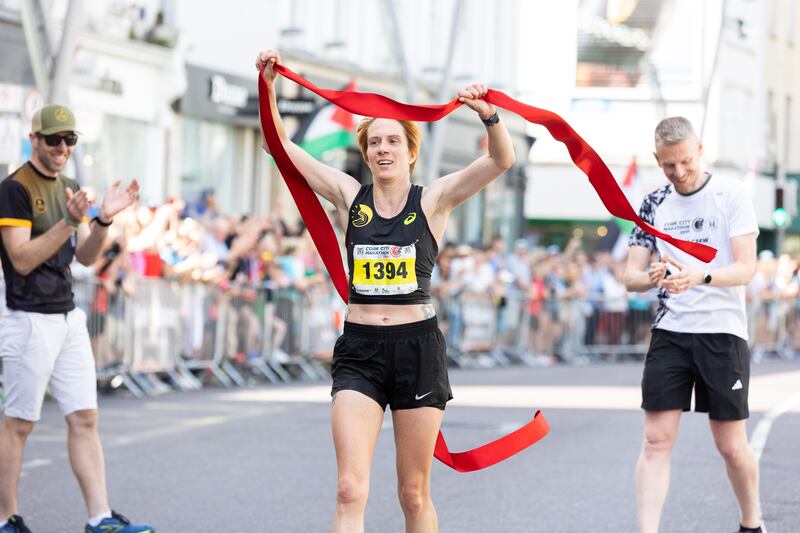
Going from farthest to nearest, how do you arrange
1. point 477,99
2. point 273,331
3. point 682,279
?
1. point 273,331
2. point 682,279
3. point 477,99

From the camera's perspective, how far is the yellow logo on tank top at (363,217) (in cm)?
627

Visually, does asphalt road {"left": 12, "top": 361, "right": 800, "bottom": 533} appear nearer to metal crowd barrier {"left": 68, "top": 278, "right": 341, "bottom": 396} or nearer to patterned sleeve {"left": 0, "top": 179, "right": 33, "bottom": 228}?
metal crowd barrier {"left": 68, "top": 278, "right": 341, "bottom": 396}

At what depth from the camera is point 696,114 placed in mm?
51500

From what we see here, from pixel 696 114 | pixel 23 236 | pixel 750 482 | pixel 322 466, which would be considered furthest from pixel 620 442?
pixel 696 114

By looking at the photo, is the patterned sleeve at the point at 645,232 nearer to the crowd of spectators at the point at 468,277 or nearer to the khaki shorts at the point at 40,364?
the khaki shorts at the point at 40,364

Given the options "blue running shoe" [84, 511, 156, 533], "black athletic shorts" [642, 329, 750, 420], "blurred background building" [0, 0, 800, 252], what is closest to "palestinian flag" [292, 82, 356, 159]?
"blurred background building" [0, 0, 800, 252]

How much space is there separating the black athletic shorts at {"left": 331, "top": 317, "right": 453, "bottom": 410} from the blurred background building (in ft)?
4.73

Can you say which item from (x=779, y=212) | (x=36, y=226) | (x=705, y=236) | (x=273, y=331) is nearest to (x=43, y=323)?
(x=36, y=226)

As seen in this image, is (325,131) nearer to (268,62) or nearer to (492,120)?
(268,62)

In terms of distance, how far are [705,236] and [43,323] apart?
3.15 m

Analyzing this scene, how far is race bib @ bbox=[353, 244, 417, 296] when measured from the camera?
618 cm

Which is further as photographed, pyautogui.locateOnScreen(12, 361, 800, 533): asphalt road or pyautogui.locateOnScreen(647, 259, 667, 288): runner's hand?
pyautogui.locateOnScreen(12, 361, 800, 533): asphalt road

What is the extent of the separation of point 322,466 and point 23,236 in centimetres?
392

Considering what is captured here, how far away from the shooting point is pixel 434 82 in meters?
40.1
